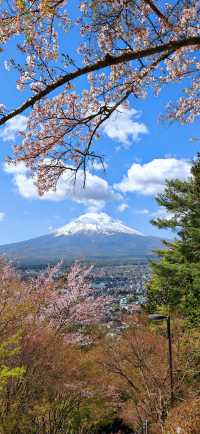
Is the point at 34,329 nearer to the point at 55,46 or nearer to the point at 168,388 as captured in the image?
the point at 168,388

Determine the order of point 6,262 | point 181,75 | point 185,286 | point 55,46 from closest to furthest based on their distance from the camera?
point 55,46 → point 181,75 → point 6,262 → point 185,286

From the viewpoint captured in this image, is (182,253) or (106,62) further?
(182,253)

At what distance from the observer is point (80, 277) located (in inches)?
730

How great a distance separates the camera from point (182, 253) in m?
25.9

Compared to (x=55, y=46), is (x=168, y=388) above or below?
below

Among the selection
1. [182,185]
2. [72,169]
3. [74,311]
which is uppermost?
[182,185]

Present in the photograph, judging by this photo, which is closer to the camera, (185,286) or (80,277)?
(80,277)

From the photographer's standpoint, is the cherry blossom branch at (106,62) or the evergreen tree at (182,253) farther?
the evergreen tree at (182,253)

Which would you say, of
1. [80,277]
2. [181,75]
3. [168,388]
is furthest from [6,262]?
[181,75]

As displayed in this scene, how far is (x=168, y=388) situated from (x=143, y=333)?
11.4ft

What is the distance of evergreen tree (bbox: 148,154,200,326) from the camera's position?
78.4ft

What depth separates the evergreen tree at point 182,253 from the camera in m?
23.9

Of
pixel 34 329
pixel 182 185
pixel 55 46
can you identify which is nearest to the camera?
pixel 55 46

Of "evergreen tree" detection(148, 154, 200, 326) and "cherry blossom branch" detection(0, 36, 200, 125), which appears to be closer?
"cherry blossom branch" detection(0, 36, 200, 125)
